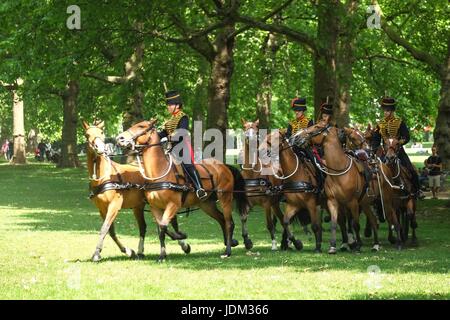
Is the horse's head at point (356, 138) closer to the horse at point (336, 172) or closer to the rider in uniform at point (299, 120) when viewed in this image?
the rider in uniform at point (299, 120)

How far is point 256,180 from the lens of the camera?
798 inches

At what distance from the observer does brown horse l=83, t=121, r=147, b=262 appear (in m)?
18.0

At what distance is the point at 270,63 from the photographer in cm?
4788

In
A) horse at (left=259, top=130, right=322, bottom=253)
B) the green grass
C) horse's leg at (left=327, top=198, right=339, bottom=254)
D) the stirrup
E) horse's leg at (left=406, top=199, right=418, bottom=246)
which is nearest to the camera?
the green grass

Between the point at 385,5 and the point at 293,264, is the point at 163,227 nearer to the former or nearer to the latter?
the point at 293,264

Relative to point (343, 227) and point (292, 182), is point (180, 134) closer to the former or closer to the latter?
point (292, 182)

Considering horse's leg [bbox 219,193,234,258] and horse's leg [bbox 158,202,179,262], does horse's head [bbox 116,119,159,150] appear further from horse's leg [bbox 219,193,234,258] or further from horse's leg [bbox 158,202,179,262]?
horse's leg [bbox 219,193,234,258]

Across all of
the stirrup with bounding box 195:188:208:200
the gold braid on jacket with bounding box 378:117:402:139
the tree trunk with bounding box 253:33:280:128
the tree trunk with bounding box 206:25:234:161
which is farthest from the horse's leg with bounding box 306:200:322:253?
the tree trunk with bounding box 253:33:280:128

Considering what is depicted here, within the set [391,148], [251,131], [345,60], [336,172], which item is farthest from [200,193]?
[345,60]

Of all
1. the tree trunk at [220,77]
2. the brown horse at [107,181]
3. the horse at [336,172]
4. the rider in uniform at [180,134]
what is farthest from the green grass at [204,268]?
the tree trunk at [220,77]

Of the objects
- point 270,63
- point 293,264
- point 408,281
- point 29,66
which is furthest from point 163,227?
point 270,63

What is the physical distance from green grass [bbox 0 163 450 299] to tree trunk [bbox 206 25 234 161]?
9569mm

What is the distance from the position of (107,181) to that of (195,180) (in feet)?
5.37
